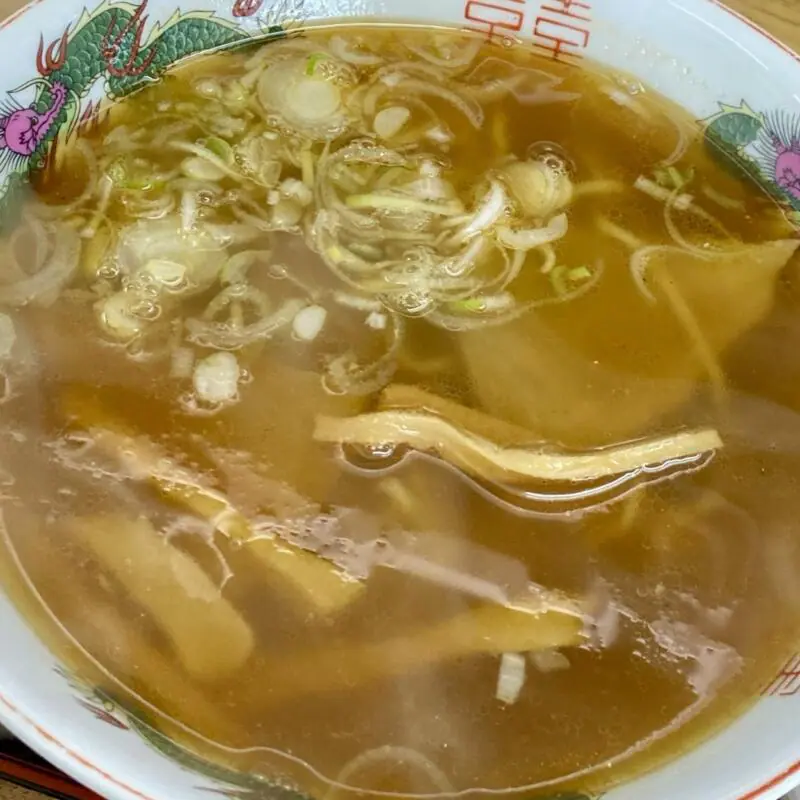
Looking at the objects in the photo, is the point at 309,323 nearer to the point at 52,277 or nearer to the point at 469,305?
the point at 469,305

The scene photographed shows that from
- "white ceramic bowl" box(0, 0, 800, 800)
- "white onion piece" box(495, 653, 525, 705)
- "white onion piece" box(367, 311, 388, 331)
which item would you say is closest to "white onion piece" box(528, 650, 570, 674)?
"white onion piece" box(495, 653, 525, 705)

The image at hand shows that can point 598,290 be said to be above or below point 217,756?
above

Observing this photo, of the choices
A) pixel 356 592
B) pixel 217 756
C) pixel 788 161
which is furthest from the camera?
A: pixel 788 161

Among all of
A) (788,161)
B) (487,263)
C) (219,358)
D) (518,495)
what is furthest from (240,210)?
(788,161)

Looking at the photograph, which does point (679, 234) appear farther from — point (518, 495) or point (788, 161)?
point (518, 495)

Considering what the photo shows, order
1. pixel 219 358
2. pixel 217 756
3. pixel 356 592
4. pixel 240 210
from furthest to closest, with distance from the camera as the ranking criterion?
pixel 240 210, pixel 219 358, pixel 356 592, pixel 217 756

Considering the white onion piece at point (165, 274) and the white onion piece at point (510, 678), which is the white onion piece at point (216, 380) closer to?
the white onion piece at point (165, 274)

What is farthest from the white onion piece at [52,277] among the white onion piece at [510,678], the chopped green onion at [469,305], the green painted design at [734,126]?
the green painted design at [734,126]

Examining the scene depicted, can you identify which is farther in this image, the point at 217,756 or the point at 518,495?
the point at 518,495
